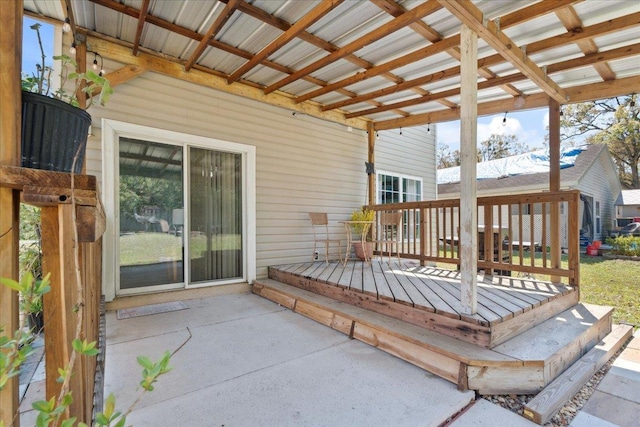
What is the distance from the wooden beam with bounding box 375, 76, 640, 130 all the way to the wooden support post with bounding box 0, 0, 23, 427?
5422mm

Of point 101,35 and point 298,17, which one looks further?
point 101,35

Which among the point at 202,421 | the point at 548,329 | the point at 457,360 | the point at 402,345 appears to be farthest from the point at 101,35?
the point at 548,329

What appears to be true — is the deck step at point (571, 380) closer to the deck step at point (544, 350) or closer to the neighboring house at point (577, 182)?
the deck step at point (544, 350)

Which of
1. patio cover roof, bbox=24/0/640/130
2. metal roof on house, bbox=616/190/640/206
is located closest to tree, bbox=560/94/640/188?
metal roof on house, bbox=616/190/640/206

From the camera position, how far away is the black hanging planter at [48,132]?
37.1 inches

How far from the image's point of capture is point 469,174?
8.46ft

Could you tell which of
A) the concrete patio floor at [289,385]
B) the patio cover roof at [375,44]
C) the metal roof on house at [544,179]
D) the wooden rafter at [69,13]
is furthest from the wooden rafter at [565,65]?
the metal roof on house at [544,179]

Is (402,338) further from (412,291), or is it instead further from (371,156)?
(371,156)

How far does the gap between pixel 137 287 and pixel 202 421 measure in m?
2.65

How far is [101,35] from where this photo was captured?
355 centimetres

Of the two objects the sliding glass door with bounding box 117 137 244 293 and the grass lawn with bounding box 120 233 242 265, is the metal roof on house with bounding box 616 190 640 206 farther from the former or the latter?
the grass lawn with bounding box 120 233 242 265

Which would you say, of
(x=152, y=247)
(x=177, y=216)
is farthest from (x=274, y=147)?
(x=152, y=247)

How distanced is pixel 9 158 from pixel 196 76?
3.99 meters

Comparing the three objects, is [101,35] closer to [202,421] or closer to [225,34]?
[225,34]
